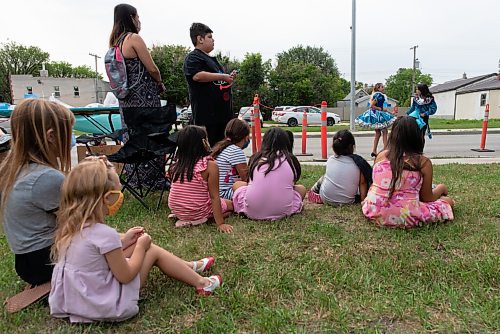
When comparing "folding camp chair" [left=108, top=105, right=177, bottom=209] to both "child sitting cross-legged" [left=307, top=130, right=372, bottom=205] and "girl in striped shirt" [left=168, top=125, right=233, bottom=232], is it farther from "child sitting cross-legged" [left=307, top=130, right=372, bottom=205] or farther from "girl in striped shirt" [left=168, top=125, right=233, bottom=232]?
"child sitting cross-legged" [left=307, top=130, right=372, bottom=205]

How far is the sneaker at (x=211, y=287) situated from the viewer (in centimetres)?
217

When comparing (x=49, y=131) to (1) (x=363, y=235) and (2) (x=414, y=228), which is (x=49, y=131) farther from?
(2) (x=414, y=228)

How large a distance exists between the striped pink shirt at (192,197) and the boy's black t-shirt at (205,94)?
1113mm

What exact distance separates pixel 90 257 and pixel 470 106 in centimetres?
4068

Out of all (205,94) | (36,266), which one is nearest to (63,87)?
(205,94)

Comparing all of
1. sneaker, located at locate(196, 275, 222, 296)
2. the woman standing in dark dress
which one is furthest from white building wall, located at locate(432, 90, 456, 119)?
sneaker, located at locate(196, 275, 222, 296)

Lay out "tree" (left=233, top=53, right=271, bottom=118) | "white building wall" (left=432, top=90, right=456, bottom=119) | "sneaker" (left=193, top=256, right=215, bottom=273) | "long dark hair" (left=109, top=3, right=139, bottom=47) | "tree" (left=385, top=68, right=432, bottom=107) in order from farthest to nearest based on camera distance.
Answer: "tree" (left=385, top=68, right=432, bottom=107) < "white building wall" (left=432, top=90, right=456, bottom=119) < "tree" (left=233, top=53, right=271, bottom=118) < "long dark hair" (left=109, top=3, right=139, bottom=47) < "sneaker" (left=193, top=256, right=215, bottom=273)

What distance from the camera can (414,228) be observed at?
3061 mm

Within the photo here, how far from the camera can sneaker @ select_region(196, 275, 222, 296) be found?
2.17 m

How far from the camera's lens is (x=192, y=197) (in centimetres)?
329

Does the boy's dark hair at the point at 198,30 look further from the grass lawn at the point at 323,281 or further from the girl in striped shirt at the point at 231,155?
the grass lawn at the point at 323,281

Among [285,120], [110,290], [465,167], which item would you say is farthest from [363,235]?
[285,120]

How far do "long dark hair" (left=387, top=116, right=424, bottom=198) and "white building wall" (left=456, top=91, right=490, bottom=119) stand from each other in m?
35.5

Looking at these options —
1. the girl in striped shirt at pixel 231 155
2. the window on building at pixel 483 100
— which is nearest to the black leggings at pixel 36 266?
the girl in striped shirt at pixel 231 155
